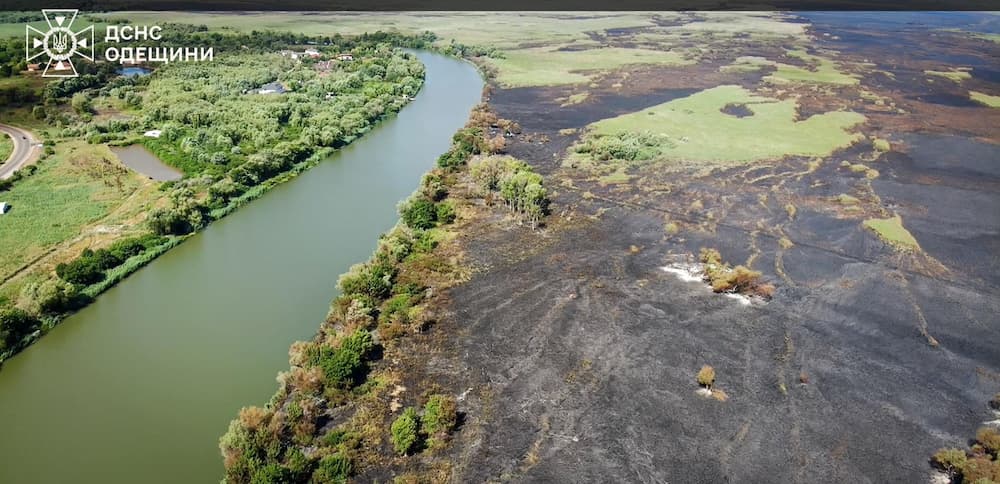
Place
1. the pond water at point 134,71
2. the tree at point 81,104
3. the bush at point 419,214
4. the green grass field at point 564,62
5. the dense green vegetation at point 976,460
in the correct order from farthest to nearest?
the green grass field at point 564,62 < the pond water at point 134,71 < the tree at point 81,104 < the bush at point 419,214 < the dense green vegetation at point 976,460

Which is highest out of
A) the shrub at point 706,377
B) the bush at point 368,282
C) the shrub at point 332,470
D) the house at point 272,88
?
the house at point 272,88

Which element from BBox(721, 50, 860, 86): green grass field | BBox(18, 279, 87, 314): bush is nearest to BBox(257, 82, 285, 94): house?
BBox(18, 279, 87, 314): bush

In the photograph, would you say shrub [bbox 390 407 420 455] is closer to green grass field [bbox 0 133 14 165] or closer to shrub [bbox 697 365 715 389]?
shrub [bbox 697 365 715 389]

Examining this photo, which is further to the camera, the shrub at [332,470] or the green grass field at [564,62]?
the green grass field at [564,62]

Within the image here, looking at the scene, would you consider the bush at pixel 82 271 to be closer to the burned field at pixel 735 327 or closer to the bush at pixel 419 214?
the bush at pixel 419 214

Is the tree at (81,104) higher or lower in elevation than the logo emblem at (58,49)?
lower

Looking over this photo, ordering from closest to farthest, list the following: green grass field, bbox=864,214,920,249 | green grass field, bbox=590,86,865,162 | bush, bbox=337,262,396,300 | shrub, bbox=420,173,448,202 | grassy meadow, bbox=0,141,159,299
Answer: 1. bush, bbox=337,262,396,300
2. grassy meadow, bbox=0,141,159,299
3. green grass field, bbox=864,214,920,249
4. shrub, bbox=420,173,448,202
5. green grass field, bbox=590,86,865,162

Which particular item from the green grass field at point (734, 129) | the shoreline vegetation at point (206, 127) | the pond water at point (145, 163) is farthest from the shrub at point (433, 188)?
the green grass field at point (734, 129)

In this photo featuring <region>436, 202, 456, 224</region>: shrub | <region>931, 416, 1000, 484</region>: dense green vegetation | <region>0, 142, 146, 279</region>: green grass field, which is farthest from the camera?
<region>436, 202, 456, 224</region>: shrub
